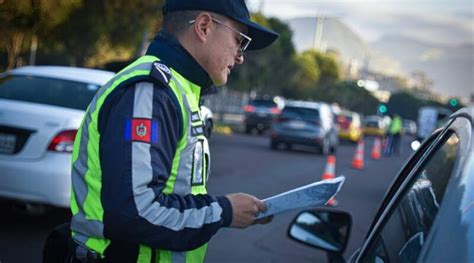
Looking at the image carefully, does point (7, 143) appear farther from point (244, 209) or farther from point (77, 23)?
point (77, 23)

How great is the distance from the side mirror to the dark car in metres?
29.1

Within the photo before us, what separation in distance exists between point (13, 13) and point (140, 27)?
20.4 feet

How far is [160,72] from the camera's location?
1.95 meters

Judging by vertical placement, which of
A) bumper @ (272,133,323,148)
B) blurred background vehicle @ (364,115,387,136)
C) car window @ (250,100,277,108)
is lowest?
blurred background vehicle @ (364,115,387,136)

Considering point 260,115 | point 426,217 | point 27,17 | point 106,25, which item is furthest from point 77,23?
point 426,217

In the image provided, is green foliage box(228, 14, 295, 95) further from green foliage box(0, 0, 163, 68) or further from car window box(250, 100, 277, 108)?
green foliage box(0, 0, 163, 68)

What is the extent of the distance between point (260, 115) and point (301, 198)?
3014 cm

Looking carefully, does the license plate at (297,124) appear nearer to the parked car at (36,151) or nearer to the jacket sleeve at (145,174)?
the parked car at (36,151)

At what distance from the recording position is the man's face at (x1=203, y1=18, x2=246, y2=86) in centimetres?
213

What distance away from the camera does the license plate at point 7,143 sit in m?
5.92

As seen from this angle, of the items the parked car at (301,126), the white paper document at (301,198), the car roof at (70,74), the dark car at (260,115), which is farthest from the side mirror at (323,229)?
the dark car at (260,115)

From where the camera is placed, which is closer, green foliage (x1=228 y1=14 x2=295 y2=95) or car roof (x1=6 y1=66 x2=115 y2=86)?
car roof (x1=6 y1=66 x2=115 y2=86)

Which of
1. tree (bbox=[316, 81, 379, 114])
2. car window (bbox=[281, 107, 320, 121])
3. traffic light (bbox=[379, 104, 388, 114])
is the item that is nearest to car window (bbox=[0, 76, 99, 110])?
car window (bbox=[281, 107, 320, 121])

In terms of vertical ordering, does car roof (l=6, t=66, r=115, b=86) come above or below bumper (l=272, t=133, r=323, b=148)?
above
